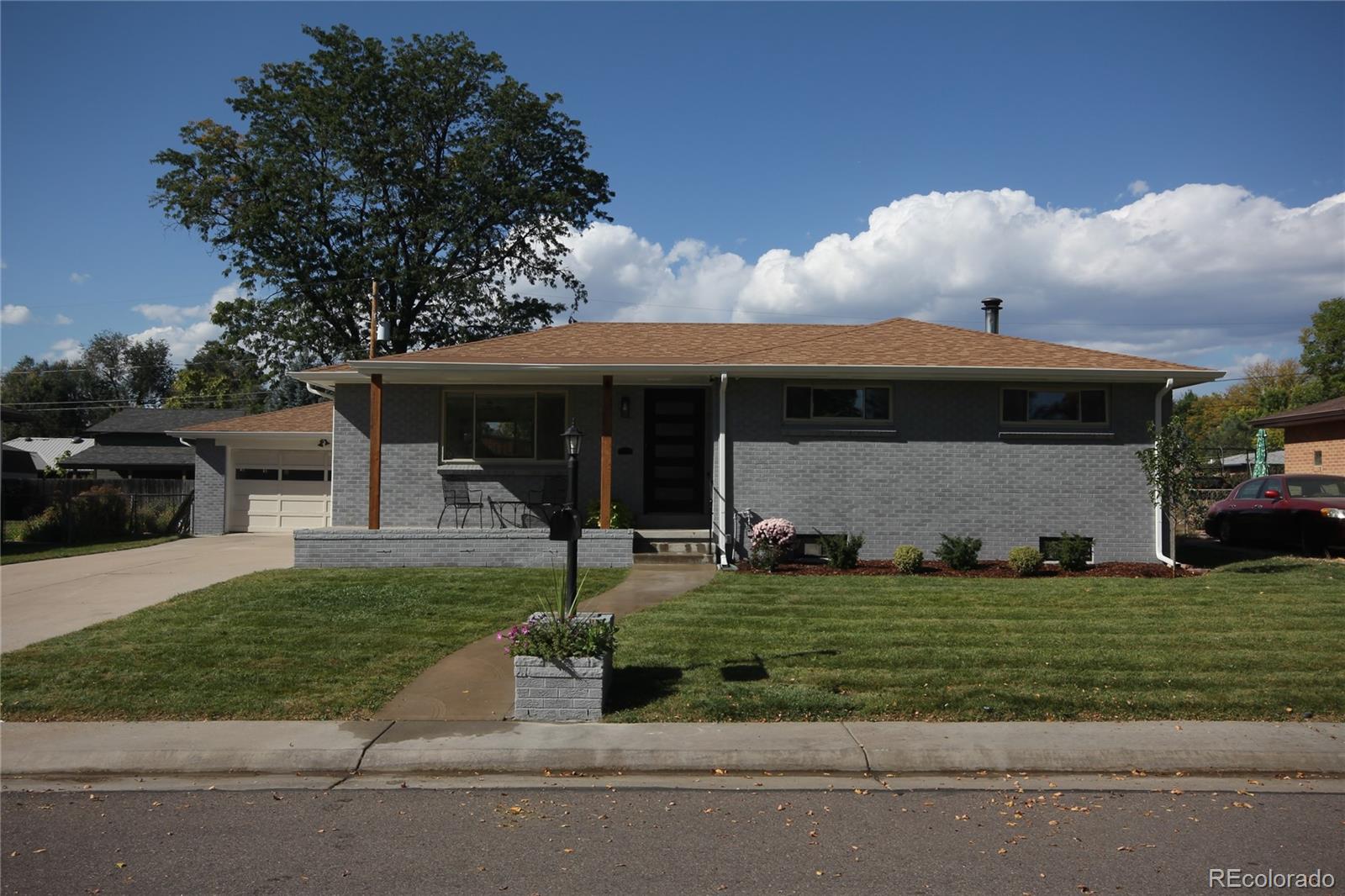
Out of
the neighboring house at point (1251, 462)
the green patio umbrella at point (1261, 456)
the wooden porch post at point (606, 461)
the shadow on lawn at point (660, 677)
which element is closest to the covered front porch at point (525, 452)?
the wooden porch post at point (606, 461)

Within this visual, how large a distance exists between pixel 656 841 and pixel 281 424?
19916mm

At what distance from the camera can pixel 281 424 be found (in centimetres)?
2262

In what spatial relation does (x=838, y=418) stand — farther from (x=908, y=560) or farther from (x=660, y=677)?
(x=660, y=677)

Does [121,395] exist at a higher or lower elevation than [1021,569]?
higher

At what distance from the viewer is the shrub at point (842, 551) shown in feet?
45.4

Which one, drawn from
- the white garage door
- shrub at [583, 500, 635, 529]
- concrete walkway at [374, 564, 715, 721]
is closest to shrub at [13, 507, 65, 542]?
the white garage door

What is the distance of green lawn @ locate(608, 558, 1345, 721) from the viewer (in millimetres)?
7543

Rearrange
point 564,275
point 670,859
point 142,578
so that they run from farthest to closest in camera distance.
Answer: point 564,275, point 142,578, point 670,859

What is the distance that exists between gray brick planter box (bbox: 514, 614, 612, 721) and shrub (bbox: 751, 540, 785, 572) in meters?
6.60

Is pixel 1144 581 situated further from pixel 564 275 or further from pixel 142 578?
pixel 564 275

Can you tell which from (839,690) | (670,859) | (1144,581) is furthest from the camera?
(1144,581)

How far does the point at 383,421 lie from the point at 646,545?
520cm

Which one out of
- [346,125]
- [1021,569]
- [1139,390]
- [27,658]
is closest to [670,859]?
[27,658]

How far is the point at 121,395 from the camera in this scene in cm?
7231
